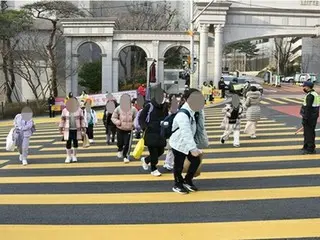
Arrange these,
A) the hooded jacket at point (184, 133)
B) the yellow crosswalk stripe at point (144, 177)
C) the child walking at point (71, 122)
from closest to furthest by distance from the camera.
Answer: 1. the hooded jacket at point (184, 133)
2. the yellow crosswalk stripe at point (144, 177)
3. the child walking at point (71, 122)

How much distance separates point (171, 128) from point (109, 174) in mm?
2292

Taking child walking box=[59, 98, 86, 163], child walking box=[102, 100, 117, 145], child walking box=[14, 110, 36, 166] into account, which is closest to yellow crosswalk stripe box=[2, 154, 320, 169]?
child walking box=[14, 110, 36, 166]

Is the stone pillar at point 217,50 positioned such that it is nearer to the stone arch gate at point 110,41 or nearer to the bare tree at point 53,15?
the stone arch gate at point 110,41

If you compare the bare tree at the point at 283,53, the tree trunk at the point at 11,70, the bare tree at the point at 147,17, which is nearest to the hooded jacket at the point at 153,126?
the tree trunk at the point at 11,70

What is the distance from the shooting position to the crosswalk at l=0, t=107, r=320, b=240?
5152mm

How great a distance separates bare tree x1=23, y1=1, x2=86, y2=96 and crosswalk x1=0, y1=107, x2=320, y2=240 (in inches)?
1008

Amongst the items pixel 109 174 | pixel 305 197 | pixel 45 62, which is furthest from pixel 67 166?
pixel 45 62

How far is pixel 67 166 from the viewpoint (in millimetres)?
9414

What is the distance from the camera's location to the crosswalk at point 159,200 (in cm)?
515

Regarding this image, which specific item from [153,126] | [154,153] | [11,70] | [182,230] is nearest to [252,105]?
[154,153]

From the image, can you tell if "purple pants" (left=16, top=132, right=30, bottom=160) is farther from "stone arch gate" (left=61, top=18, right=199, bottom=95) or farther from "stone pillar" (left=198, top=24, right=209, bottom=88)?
"stone pillar" (left=198, top=24, right=209, bottom=88)

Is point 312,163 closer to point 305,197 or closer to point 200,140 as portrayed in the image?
point 305,197

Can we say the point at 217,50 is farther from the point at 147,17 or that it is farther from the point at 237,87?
the point at 147,17

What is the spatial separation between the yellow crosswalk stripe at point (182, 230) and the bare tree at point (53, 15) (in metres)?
30.5
